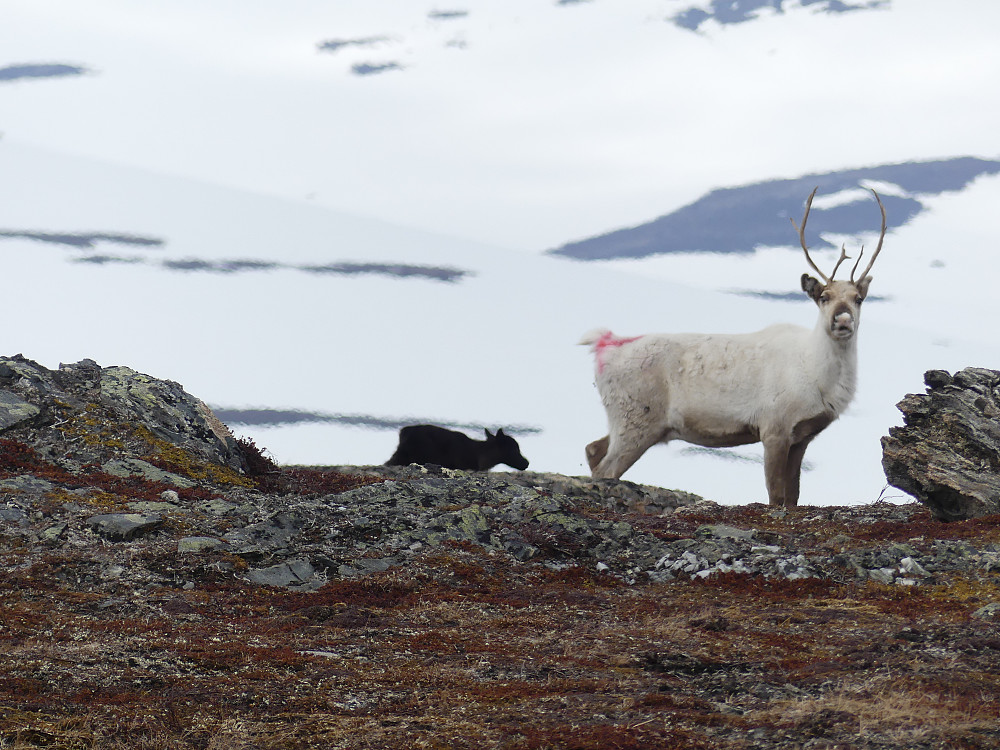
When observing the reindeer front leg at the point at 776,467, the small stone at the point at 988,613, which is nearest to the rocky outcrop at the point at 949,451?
the reindeer front leg at the point at 776,467

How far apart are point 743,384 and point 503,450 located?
8468 millimetres

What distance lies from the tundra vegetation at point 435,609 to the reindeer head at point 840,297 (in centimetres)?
260

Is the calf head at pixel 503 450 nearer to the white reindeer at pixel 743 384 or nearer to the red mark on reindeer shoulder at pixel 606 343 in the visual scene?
the white reindeer at pixel 743 384

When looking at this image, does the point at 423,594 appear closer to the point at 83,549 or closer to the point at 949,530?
the point at 83,549

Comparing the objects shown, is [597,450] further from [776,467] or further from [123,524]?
[123,524]

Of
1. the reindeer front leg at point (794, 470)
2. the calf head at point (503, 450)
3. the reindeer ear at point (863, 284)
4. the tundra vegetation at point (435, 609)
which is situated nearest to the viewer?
the tundra vegetation at point (435, 609)

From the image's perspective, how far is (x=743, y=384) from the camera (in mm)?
16594

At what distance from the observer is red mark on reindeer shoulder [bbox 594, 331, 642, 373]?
17906mm

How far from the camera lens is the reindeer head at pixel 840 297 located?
50.9 feet

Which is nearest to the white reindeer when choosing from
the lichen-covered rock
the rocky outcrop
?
the rocky outcrop

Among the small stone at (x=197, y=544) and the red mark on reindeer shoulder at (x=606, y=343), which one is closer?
the small stone at (x=197, y=544)

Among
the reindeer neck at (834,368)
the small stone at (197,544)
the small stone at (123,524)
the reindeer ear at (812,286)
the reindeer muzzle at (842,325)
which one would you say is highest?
the reindeer ear at (812,286)

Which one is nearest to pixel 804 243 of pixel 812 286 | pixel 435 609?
pixel 812 286

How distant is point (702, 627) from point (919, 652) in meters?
1.80
